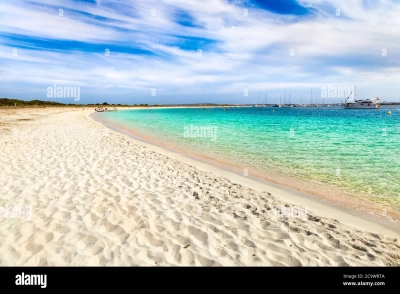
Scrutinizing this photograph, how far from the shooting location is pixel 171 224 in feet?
16.8

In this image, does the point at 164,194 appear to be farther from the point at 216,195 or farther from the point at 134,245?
→ the point at 134,245

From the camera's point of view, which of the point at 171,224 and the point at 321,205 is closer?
the point at 171,224

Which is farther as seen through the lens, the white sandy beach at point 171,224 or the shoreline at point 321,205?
the shoreline at point 321,205

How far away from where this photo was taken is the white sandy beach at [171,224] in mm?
4035

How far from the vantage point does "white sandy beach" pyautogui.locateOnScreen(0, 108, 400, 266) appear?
4035 millimetres

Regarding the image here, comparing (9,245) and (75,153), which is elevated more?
(75,153)

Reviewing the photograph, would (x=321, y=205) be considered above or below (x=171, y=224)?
below

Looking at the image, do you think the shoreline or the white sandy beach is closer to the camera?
the white sandy beach
